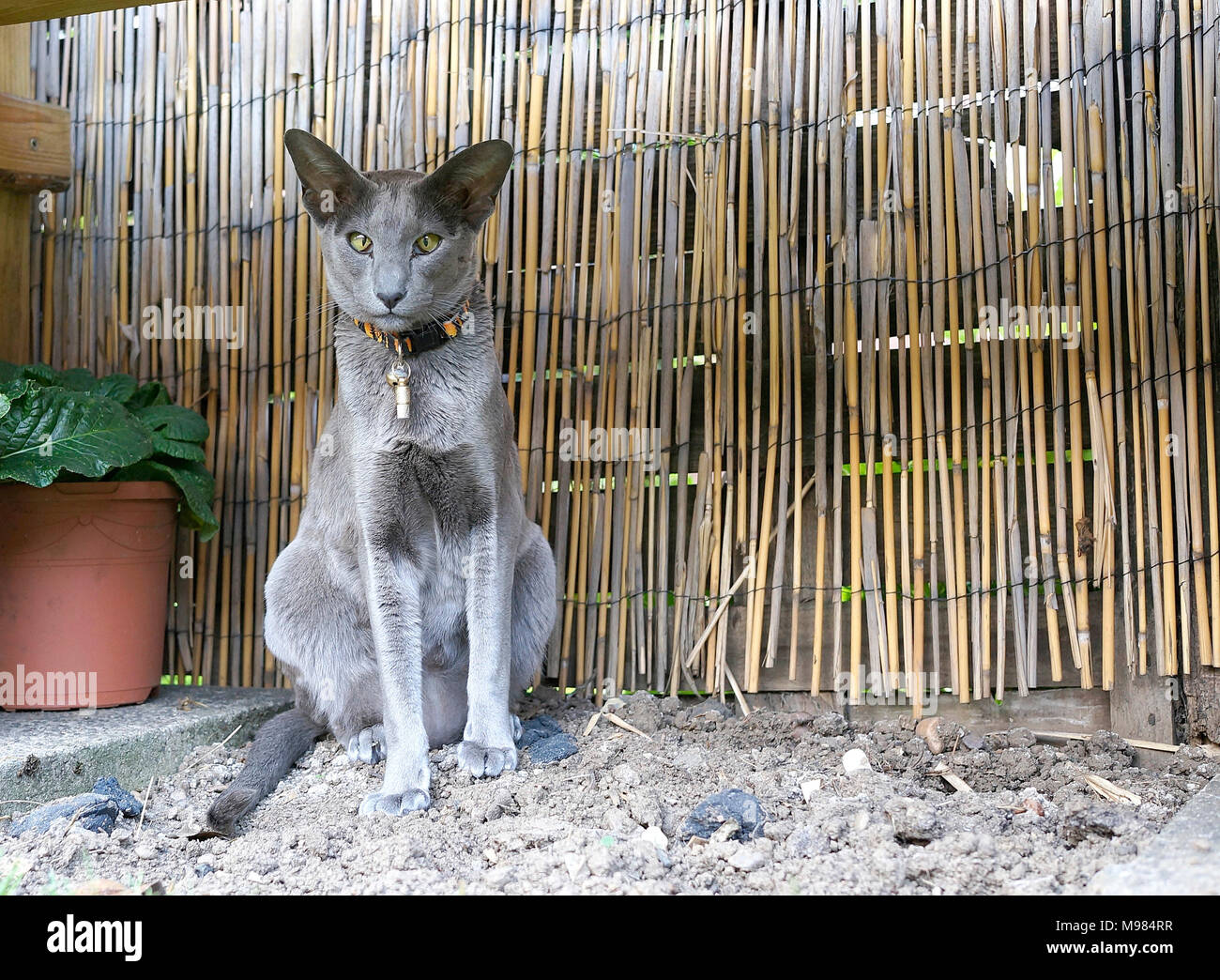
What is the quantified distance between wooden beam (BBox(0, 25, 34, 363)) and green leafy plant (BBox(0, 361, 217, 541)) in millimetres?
578

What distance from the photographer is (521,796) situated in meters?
2.27

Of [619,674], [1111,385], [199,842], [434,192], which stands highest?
[434,192]

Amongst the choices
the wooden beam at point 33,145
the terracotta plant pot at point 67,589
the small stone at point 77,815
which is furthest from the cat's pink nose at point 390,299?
the wooden beam at point 33,145

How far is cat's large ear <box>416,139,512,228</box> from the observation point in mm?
2404

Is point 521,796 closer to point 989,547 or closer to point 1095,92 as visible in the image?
point 989,547

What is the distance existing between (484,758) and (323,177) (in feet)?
4.84

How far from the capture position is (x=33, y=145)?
10.6ft

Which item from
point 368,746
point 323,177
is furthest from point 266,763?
point 323,177

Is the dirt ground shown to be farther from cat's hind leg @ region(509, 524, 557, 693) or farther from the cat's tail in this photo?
cat's hind leg @ region(509, 524, 557, 693)

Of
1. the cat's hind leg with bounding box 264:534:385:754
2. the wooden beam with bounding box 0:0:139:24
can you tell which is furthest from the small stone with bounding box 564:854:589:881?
the wooden beam with bounding box 0:0:139:24

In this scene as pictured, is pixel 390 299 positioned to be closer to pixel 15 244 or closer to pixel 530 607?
pixel 530 607

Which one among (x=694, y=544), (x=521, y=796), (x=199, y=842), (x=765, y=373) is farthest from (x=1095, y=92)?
(x=199, y=842)

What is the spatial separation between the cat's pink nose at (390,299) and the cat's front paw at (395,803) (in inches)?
44.1
